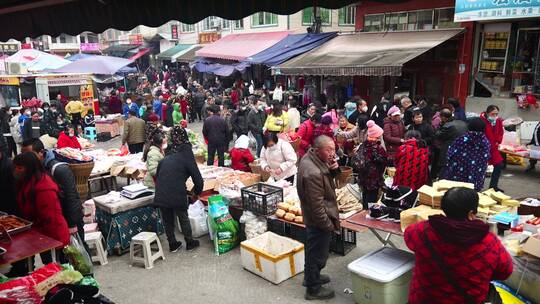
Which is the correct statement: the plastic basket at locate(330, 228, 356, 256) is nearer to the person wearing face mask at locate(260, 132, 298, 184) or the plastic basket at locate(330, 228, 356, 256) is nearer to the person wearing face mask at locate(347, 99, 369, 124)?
the person wearing face mask at locate(260, 132, 298, 184)

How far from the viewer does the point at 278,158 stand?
7617mm

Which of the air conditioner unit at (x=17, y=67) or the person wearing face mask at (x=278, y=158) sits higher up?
the air conditioner unit at (x=17, y=67)

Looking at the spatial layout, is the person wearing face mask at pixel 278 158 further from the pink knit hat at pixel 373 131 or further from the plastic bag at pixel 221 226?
the pink knit hat at pixel 373 131

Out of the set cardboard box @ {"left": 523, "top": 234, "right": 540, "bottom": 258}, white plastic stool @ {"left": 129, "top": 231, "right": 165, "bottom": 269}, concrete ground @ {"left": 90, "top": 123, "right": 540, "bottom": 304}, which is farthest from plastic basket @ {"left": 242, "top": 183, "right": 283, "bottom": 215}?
cardboard box @ {"left": 523, "top": 234, "right": 540, "bottom": 258}

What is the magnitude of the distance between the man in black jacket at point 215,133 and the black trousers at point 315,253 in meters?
5.81

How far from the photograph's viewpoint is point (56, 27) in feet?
15.7

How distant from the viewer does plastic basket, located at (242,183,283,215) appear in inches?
255

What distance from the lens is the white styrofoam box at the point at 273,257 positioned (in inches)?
220

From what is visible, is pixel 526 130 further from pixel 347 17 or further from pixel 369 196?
pixel 347 17

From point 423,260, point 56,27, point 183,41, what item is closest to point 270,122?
point 56,27

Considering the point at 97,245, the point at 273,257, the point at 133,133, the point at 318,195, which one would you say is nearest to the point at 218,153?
the point at 133,133

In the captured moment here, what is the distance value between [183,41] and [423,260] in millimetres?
35554

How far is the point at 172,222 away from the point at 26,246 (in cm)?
262

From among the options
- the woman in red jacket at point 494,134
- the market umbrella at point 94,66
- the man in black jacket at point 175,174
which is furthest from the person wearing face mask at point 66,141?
the market umbrella at point 94,66
